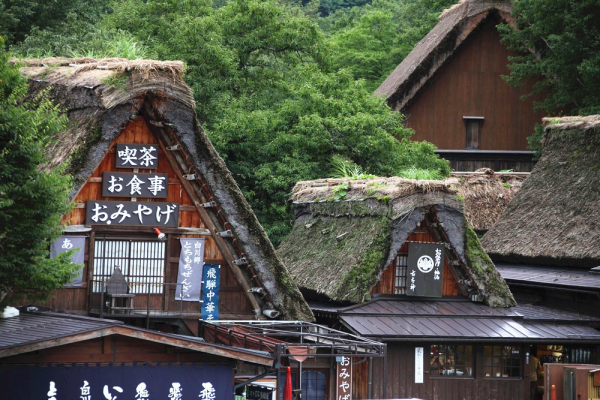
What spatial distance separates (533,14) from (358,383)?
17827 mm

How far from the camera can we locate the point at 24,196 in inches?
477

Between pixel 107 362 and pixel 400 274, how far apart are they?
8.59m

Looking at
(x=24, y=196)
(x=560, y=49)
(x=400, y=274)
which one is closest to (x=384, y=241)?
(x=400, y=274)

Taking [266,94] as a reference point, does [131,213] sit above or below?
below

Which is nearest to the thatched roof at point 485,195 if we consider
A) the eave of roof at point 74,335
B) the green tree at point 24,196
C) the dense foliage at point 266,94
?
the dense foliage at point 266,94

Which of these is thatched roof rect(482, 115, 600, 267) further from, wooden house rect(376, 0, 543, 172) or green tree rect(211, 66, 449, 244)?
wooden house rect(376, 0, 543, 172)

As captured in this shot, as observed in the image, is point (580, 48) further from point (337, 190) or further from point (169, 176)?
point (169, 176)

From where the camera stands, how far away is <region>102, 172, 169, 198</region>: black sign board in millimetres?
16047

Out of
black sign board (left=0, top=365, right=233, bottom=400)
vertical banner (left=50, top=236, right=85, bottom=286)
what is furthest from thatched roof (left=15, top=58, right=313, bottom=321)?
black sign board (left=0, top=365, right=233, bottom=400)

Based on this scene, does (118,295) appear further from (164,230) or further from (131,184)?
(131,184)

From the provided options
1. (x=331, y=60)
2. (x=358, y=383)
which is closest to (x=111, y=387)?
(x=358, y=383)

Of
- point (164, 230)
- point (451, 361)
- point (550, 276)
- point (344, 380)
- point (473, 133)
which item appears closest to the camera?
point (164, 230)

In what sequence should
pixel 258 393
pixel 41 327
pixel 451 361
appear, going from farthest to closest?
pixel 451 361 → pixel 258 393 → pixel 41 327

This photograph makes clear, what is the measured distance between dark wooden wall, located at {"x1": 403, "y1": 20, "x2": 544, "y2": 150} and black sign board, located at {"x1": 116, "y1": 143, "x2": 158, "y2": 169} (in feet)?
60.1
